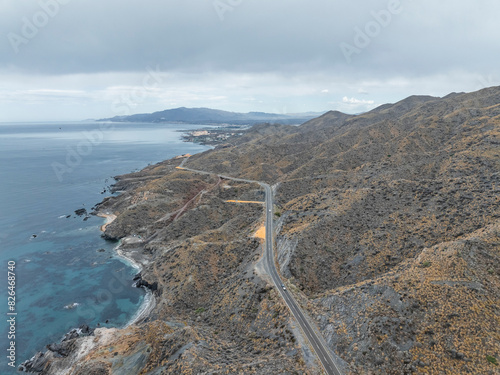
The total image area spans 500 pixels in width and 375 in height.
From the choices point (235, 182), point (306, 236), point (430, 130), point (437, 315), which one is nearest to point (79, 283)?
point (306, 236)

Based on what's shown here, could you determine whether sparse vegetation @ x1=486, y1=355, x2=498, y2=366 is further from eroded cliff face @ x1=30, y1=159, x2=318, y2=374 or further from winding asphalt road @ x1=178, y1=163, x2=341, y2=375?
eroded cliff face @ x1=30, y1=159, x2=318, y2=374

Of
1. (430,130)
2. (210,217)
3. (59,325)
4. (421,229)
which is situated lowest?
(59,325)

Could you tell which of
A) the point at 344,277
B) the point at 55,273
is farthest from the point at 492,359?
the point at 55,273

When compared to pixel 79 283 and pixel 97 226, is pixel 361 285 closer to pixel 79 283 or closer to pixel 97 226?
pixel 79 283

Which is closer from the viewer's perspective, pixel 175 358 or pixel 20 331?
pixel 175 358

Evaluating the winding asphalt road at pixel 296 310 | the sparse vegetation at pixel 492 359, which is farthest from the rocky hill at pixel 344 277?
the winding asphalt road at pixel 296 310

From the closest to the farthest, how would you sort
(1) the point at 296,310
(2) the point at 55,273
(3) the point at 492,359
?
(3) the point at 492,359 < (1) the point at 296,310 < (2) the point at 55,273

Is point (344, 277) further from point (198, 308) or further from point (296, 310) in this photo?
point (198, 308)

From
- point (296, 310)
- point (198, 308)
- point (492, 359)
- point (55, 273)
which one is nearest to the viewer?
point (492, 359)

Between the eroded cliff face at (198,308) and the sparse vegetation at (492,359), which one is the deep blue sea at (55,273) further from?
the sparse vegetation at (492,359)
